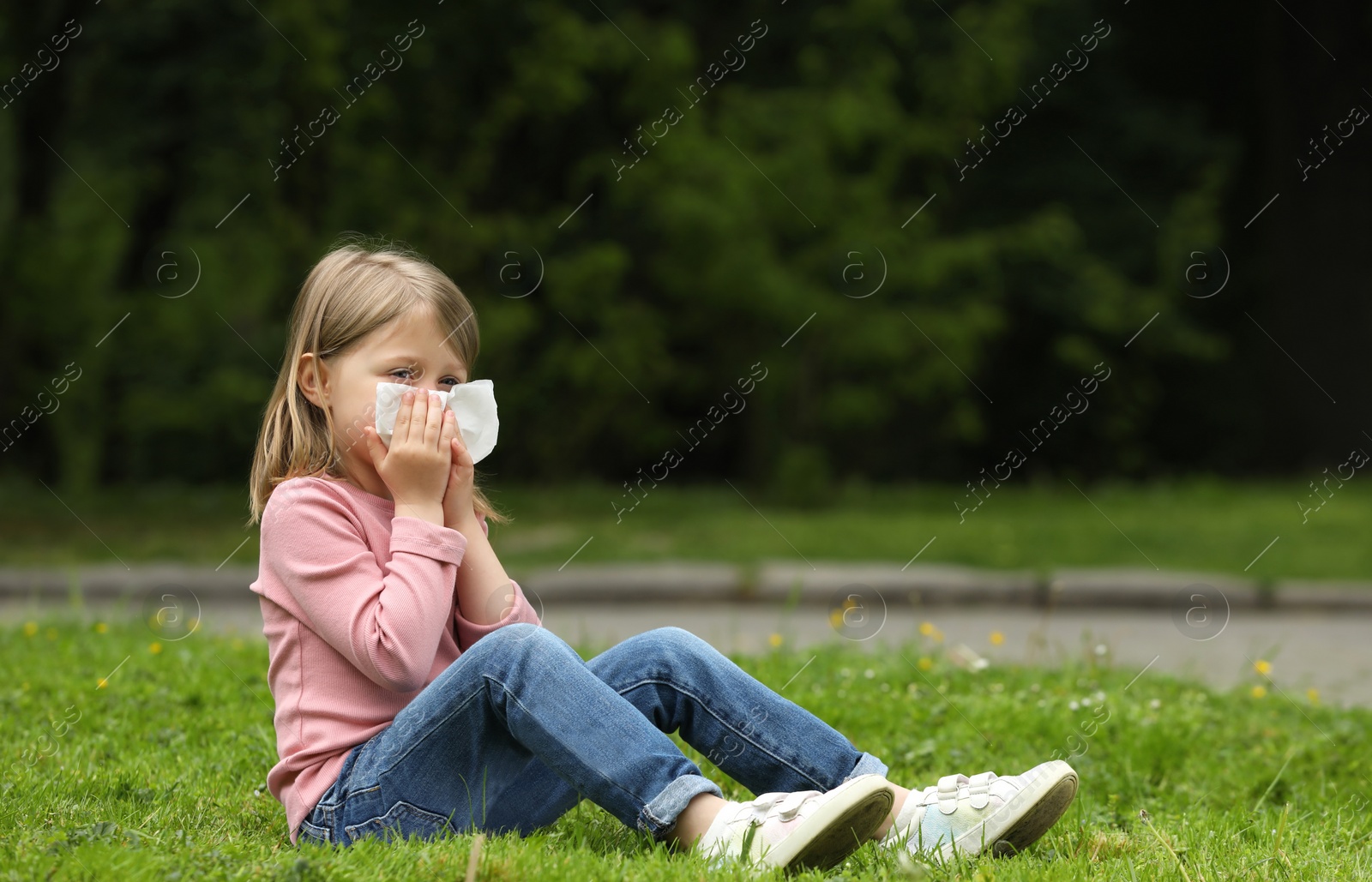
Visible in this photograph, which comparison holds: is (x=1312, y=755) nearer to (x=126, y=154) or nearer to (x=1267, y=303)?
(x=126, y=154)

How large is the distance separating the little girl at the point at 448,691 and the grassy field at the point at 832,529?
5.38 meters

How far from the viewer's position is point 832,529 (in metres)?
9.62

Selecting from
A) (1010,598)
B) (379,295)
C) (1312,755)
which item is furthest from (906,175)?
(379,295)

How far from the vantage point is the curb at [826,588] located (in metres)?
7.59

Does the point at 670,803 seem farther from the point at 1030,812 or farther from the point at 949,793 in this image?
the point at 1030,812

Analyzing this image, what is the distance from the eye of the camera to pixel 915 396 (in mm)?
12570

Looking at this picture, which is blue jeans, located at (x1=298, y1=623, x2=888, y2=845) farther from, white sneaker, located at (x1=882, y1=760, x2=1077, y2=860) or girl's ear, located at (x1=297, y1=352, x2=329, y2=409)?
girl's ear, located at (x1=297, y1=352, x2=329, y2=409)

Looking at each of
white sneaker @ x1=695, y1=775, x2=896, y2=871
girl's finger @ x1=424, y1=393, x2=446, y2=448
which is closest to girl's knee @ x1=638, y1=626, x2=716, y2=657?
white sneaker @ x1=695, y1=775, x2=896, y2=871

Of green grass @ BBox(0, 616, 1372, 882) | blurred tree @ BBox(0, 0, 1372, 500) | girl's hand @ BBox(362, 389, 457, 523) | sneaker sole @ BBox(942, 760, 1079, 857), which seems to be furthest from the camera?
blurred tree @ BBox(0, 0, 1372, 500)

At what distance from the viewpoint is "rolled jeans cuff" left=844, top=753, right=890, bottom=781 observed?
2654 millimetres

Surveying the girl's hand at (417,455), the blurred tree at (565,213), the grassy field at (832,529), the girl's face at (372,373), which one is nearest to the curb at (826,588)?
the grassy field at (832,529)

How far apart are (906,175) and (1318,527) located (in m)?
5.06

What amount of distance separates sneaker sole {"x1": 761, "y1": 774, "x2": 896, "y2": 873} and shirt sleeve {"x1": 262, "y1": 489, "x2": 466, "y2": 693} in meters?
0.73

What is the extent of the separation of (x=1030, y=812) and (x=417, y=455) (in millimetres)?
Answer: 1321
